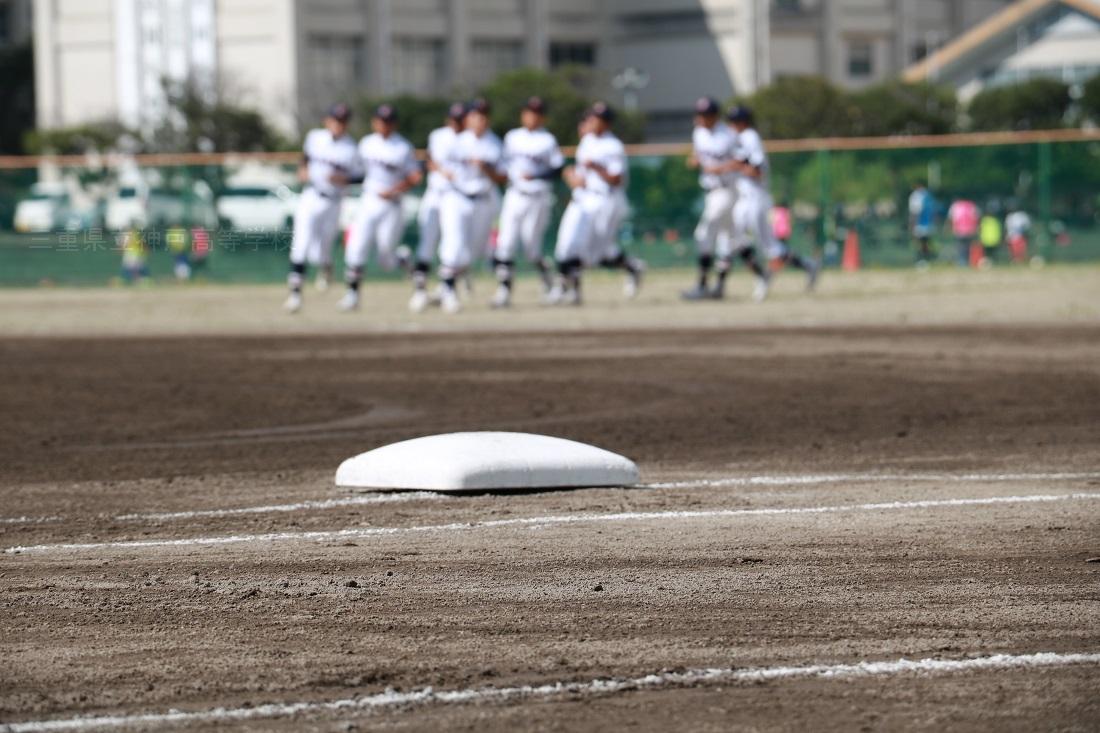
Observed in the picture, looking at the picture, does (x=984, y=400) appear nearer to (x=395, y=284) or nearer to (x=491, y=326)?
(x=491, y=326)

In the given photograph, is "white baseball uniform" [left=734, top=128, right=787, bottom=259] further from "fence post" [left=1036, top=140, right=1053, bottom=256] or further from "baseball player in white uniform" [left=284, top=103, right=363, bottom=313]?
"fence post" [left=1036, top=140, right=1053, bottom=256]

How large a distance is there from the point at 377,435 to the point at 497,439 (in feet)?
7.59

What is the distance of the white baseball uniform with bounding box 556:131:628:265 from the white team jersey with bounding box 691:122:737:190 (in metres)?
1.02

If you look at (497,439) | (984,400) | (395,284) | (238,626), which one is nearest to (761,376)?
(984,400)

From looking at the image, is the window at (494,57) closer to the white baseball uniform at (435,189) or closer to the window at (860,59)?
the window at (860,59)

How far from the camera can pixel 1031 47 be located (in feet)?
274

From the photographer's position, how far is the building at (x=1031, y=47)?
270ft

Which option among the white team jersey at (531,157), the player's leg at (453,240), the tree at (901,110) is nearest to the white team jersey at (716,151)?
the white team jersey at (531,157)

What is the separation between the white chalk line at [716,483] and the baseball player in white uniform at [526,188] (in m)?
15.7

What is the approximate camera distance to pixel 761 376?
1527 centimetres

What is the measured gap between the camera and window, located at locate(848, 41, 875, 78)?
91.8 meters

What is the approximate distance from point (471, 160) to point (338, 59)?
5789cm

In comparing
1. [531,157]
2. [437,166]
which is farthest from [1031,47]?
[437,166]

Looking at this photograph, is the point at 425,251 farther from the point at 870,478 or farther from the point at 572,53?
the point at 572,53
